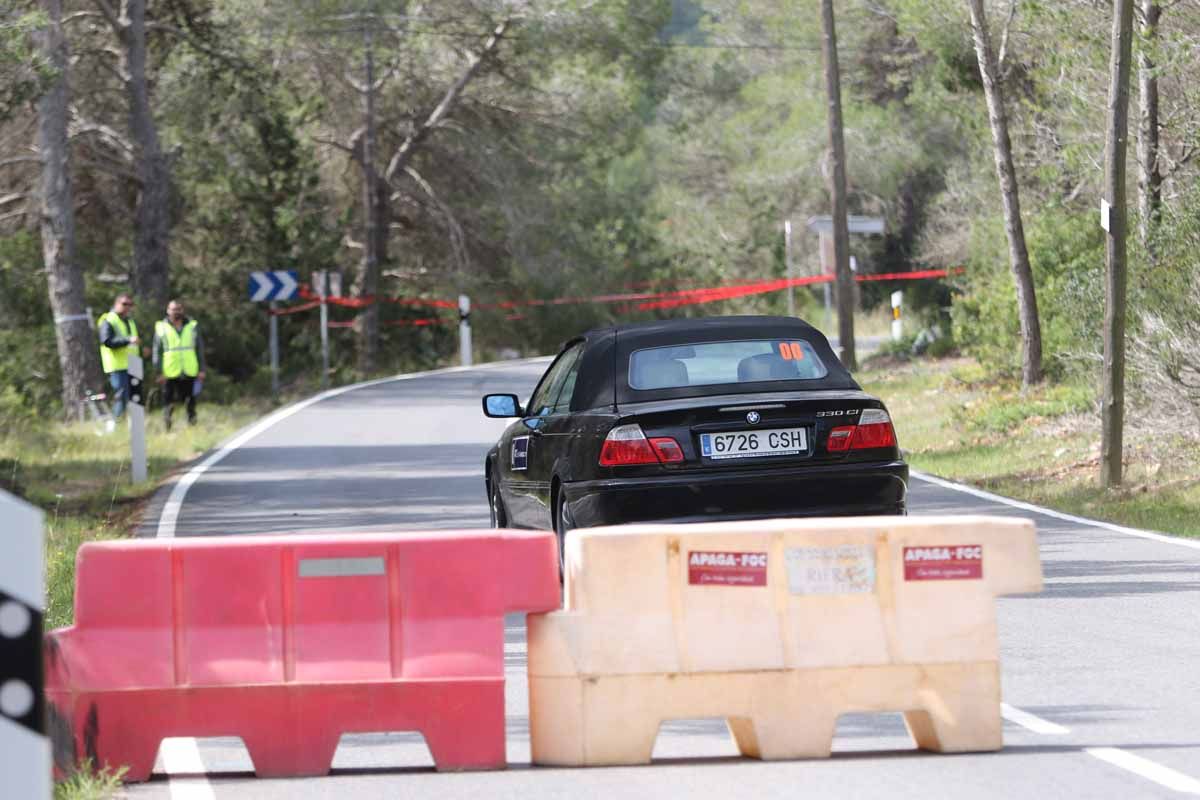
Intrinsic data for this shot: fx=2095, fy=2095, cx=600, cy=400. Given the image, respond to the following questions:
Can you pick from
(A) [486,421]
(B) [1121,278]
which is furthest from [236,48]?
(B) [1121,278]

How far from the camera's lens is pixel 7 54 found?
20.3 metres

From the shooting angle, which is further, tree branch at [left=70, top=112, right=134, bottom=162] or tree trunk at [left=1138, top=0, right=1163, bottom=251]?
tree branch at [left=70, top=112, right=134, bottom=162]

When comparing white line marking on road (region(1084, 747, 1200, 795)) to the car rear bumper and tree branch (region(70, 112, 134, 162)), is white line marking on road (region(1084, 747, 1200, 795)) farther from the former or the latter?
tree branch (region(70, 112, 134, 162))

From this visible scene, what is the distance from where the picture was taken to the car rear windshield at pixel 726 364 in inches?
427

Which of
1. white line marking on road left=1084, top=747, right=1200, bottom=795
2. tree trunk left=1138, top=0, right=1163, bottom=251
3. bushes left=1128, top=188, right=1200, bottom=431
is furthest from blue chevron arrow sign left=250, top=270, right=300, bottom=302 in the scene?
white line marking on road left=1084, top=747, right=1200, bottom=795

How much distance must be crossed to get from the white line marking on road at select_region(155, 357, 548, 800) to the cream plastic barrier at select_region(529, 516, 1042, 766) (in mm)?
1177

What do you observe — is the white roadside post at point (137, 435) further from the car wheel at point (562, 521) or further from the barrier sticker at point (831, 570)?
the barrier sticker at point (831, 570)

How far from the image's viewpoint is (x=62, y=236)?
2984 cm

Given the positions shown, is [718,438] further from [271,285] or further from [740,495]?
[271,285]

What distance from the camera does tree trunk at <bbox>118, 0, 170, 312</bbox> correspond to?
3447 centimetres

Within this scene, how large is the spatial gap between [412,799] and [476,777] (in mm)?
413

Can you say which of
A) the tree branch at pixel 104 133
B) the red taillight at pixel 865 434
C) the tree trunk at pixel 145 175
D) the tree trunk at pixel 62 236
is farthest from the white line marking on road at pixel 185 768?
the tree branch at pixel 104 133

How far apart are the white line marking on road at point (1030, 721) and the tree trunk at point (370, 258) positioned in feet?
119

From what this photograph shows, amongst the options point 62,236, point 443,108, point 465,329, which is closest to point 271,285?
point 62,236
